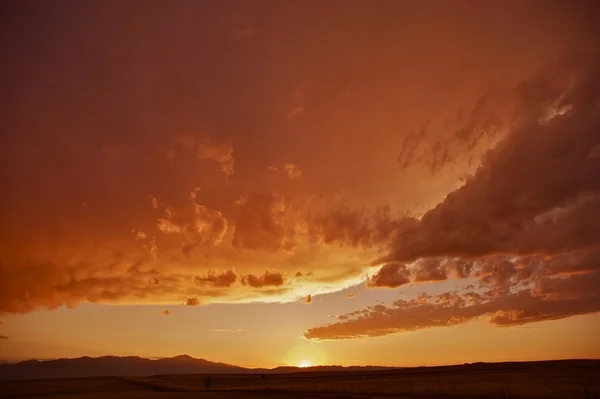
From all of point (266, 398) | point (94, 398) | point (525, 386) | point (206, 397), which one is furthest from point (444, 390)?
point (94, 398)

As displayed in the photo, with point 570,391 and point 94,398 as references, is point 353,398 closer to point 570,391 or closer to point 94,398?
point 570,391

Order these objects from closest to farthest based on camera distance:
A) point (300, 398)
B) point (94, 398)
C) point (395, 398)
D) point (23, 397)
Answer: point (395, 398), point (300, 398), point (94, 398), point (23, 397)

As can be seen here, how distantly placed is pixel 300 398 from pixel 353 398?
1012cm

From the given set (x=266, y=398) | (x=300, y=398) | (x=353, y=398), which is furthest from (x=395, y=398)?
(x=266, y=398)

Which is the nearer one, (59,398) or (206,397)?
(206,397)

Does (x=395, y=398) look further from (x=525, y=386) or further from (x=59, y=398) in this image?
(x=59, y=398)

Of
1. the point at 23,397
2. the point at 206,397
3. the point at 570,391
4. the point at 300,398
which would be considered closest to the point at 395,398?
the point at 300,398

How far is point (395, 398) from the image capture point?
226 ft

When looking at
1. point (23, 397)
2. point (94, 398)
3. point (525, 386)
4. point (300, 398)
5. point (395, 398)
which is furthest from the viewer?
point (23, 397)

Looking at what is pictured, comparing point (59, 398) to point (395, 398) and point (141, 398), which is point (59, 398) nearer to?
point (141, 398)

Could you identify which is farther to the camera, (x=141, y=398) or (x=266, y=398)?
(x=141, y=398)

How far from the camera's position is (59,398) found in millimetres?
92188

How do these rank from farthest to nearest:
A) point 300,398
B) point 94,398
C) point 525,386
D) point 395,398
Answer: point 94,398
point 525,386
point 300,398
point 395,398

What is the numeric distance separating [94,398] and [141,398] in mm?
10859
